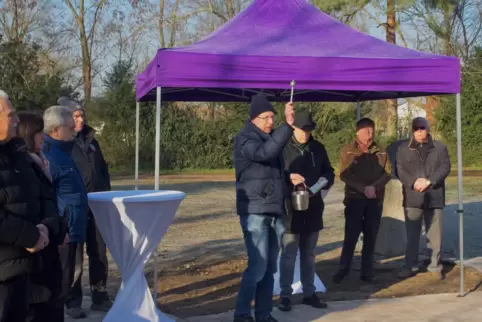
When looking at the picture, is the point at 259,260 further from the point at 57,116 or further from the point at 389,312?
the point at 57,116

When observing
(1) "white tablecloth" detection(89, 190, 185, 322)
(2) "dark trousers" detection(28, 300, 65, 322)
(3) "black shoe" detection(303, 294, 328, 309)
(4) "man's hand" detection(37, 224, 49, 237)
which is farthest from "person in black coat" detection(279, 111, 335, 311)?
(4) "man's hand" detection(37, 224, 49, 237)

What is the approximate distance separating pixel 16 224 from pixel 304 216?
10.4 feet

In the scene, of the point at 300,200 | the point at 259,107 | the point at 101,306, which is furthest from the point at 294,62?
the point at 101,306

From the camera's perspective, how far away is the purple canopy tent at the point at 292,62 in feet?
18.4

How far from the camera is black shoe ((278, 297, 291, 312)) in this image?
226 inches

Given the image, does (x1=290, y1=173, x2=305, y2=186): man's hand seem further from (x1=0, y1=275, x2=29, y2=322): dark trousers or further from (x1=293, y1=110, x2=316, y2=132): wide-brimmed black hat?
(x1=0, y1=275, x2=29, y2=322): dark trousers

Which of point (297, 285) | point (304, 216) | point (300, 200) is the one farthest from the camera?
point (297, 285)

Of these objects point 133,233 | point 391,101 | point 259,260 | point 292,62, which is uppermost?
point 391,101

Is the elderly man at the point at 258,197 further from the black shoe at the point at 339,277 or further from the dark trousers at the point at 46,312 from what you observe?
the black shoe at the point at 339,277

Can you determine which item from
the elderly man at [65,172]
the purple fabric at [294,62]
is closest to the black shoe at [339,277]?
the purple fabric at [294,62]

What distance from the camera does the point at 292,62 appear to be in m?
5.77

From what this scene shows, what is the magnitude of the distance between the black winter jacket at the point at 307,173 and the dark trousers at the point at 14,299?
283 centimetres

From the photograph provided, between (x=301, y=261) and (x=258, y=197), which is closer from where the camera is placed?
(x=258, y=197)

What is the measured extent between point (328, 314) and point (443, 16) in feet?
64.6
